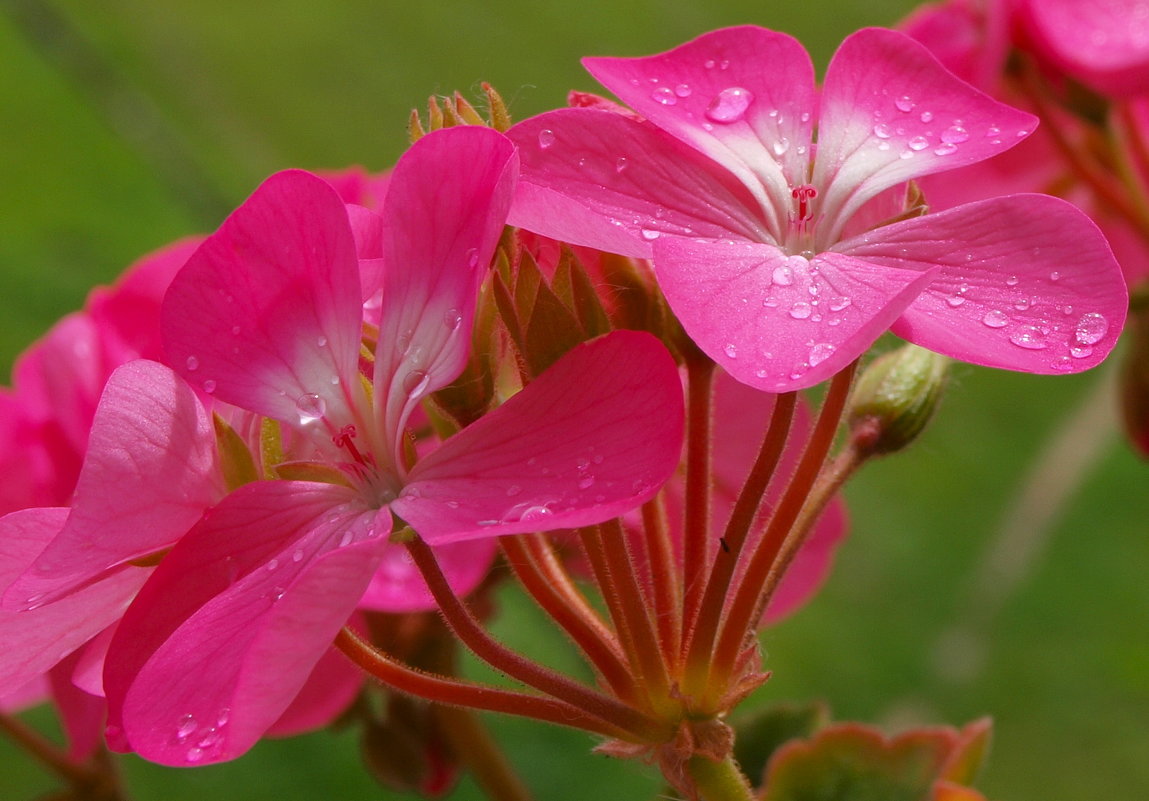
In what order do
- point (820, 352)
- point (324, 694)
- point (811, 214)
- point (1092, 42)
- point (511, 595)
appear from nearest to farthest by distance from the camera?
1. point (820, 352)
2. point (811, 214)
3. point (324, 694)
4. point (1092, 42)
5. point (511, 595)

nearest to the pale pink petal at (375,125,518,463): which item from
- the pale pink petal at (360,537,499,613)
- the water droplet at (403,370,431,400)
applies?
the water droplet at (403,370,431,400)

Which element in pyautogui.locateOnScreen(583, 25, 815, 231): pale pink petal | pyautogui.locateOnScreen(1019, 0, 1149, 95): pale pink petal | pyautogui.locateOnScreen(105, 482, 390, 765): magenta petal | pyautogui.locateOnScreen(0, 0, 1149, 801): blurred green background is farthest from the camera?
pyautogui.locateOnScreen(0, 0, 1149, 801): blurred green background

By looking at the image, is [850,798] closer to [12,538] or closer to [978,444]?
[12,538]

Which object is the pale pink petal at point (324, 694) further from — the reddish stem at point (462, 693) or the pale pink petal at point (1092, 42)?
the pale pink petal at point (1092, 42)

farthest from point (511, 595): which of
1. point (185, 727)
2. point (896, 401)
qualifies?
point (185, 727)

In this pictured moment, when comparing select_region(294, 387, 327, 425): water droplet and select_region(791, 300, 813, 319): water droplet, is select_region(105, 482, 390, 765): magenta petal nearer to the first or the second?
select_region(294, 387, 327, 425): water droplet

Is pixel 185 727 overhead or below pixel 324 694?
overhead

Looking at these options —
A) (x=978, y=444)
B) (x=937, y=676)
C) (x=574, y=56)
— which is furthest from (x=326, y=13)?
(x=937, y=676)

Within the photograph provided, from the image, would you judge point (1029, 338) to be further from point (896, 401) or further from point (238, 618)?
point (238, 618)
